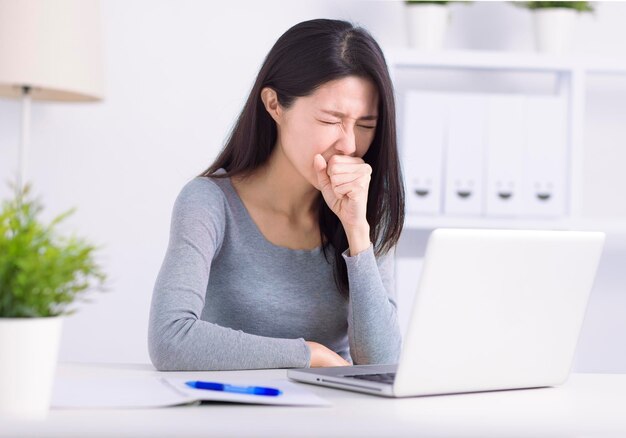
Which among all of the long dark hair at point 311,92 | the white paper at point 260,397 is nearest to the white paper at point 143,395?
the white paper at point 260,397

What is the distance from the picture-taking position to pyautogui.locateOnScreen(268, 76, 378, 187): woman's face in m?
1.76

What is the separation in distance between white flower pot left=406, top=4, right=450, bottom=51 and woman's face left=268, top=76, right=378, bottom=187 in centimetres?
97

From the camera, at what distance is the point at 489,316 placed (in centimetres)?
113

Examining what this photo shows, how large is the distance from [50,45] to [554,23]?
143 cm

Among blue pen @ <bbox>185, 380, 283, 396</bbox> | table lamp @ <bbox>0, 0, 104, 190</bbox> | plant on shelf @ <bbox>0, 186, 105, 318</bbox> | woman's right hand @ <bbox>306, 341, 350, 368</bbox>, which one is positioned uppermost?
table lamp @ <bbox>0, 0, 104, 190</bbox>

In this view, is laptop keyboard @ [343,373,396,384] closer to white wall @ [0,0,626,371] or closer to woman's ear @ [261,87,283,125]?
woman's ear @ [261,87,283,125]

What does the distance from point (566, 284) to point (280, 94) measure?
816mm

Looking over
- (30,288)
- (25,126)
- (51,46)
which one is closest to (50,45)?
(51,46)

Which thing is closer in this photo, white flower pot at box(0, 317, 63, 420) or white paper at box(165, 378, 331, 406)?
white flower pot at box(0, 317, 63, 420)

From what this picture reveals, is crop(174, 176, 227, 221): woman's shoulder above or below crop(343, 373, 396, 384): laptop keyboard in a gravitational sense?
above

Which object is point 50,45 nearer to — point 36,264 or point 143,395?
point 143,395

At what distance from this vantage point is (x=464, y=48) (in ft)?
9.53

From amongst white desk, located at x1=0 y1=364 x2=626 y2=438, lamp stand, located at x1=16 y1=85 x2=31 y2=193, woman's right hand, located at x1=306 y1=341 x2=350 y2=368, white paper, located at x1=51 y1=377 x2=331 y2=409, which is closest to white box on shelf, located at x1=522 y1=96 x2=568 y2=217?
woman's right hand, located at x1=306 y1=341 x2=350 y2=368

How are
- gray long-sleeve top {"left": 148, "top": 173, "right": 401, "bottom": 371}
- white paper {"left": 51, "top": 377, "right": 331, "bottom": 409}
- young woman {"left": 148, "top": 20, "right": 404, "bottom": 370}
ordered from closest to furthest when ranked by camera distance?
white paper {"left": 51, "top": 377, "right": 331, "bottom": 409}, gray long-sleeve top {"left": 148, "top": 173, "right": 401, "bottom": 371}, young woman {"left": 148, "top": 20, "right": 404, "bottom": 370}
